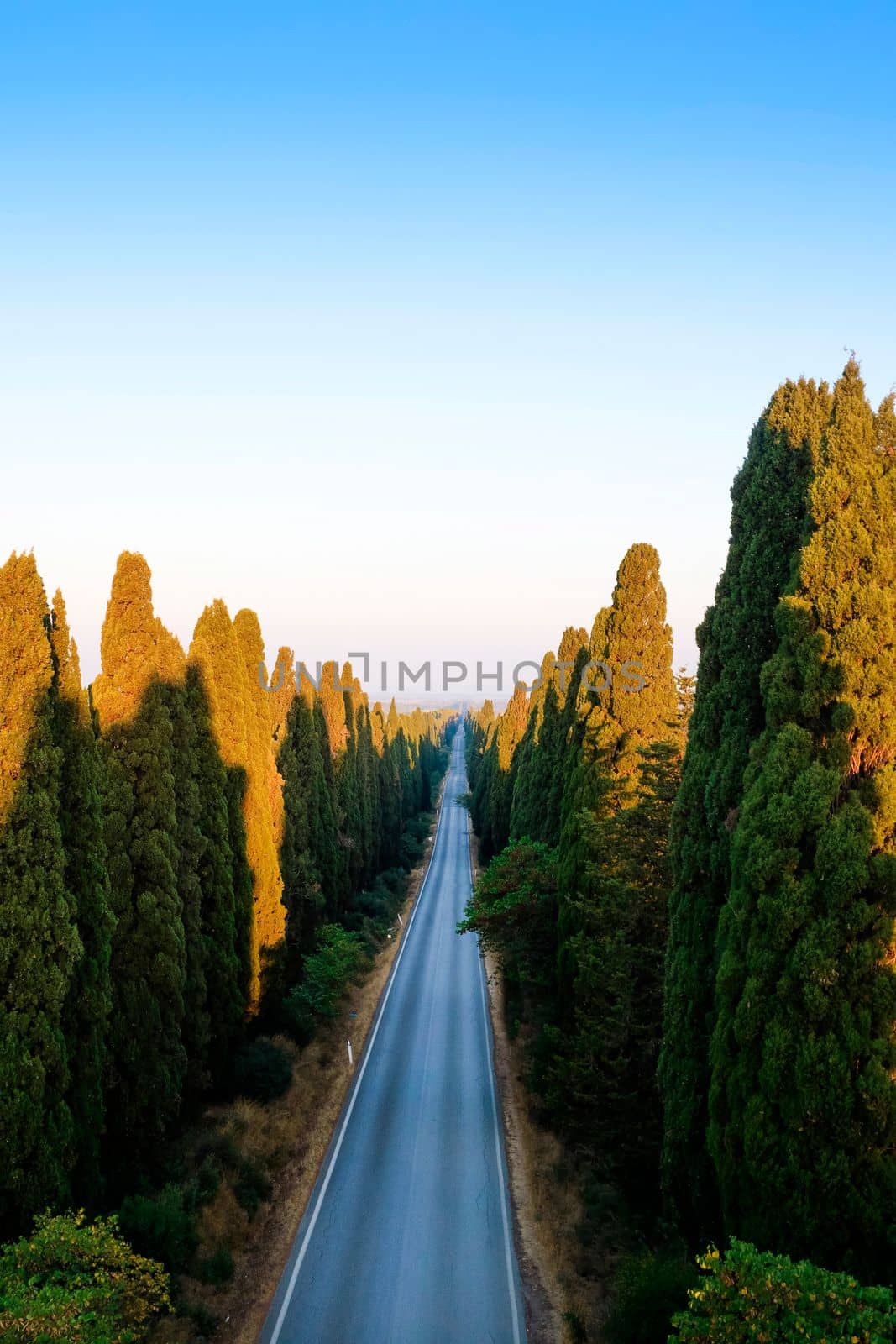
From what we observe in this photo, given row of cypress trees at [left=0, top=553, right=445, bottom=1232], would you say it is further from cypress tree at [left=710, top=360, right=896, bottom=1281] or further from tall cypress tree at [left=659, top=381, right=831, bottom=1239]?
cypress tree at [left=710, top=360, right=896, bottom=1281]

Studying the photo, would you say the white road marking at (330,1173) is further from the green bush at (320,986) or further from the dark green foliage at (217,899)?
the dark green foliage at (217,899)

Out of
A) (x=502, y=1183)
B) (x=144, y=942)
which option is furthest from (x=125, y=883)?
(x=502, y=1183)

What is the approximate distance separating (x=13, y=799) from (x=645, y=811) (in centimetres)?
1155

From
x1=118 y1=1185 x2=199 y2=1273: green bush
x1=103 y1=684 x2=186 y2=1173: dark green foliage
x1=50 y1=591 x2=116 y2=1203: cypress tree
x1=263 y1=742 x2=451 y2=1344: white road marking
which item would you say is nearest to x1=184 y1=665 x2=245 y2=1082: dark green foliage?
x1=103 y1=684 x2=186 y2=1173: dark green foliage

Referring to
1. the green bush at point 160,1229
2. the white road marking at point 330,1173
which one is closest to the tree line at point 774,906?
the white road marking at point 330,1173

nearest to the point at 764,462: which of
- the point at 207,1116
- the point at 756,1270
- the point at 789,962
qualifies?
the point at 789,962

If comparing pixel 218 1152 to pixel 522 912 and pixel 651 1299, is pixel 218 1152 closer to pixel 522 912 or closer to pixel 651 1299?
pixel 522 912

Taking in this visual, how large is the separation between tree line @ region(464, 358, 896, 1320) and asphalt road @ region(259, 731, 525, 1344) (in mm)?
2798

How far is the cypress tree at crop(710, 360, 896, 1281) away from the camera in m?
8.62

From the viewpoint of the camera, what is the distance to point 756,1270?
7277 mm

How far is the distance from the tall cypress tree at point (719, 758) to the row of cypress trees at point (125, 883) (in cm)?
881

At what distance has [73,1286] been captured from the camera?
30.1ft

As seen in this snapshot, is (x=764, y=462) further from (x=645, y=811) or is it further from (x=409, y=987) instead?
(x=409, y=987)

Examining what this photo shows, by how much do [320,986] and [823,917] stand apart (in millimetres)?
20584
